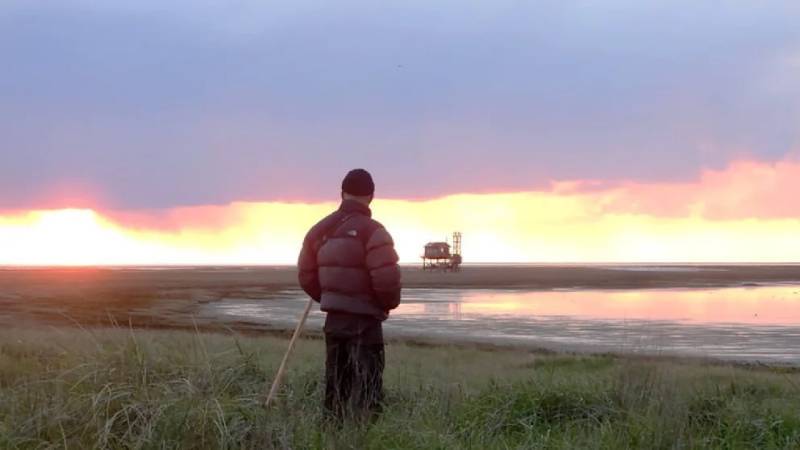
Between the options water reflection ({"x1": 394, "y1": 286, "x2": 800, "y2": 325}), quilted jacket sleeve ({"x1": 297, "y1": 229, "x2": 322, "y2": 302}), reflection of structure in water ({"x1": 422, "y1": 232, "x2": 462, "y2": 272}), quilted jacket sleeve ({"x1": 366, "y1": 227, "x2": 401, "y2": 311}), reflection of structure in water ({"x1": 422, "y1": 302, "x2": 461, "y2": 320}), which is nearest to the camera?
quilted jacket sleeve ({"x1": 366, "y1": 227, "x2": 401, "y2": 311})

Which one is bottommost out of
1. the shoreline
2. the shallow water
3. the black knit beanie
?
the shallow water

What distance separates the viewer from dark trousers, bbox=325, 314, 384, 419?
6.03m

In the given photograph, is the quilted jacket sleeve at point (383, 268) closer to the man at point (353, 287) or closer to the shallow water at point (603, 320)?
the man at point (353, 287)

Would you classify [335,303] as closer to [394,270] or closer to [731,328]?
[394,270]

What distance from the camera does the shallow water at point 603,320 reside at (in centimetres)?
1934

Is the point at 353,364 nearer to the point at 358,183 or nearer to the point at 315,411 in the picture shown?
the point at 315,411

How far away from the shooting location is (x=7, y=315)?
2680cm

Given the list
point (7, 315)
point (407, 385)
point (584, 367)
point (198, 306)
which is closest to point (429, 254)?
point (198, 306)

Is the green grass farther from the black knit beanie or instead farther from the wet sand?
the wet sand

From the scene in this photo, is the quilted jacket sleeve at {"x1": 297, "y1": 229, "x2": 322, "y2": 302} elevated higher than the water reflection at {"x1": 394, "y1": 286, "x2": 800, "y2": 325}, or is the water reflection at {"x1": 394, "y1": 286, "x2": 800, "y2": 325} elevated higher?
the quilted jacket sleeve at {"x1": 297, "y1": 229, "x2": 322, "y2": 302}

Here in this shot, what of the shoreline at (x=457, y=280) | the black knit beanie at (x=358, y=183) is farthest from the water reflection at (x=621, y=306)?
the black knit beanie at (x=358, y=183)

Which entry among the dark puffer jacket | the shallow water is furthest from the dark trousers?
the shallow water

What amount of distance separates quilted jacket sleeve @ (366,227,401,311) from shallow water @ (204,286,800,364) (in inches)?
265

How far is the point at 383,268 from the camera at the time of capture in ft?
19.1
